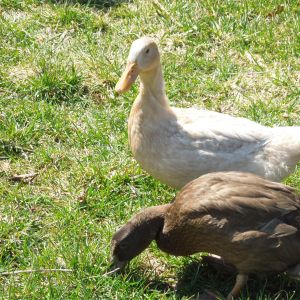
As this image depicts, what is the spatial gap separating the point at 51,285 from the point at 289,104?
262 centimetres

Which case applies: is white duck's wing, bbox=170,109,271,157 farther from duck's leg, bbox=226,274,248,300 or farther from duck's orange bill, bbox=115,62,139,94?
duck's leg, bbox=226,274,248,300

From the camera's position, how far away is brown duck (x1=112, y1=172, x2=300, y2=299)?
4246 mm

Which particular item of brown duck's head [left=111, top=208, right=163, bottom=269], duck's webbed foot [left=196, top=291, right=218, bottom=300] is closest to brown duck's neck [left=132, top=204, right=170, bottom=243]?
brown duck's head [left=111, top=208, right=163, bottom=269]

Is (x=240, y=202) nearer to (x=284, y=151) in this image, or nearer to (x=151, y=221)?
(x=151, y=221)

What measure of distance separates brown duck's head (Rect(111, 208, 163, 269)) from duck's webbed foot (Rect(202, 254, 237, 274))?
35cm

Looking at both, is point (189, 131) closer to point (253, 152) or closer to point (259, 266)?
point (253, 152)

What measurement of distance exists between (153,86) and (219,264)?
4.23ft

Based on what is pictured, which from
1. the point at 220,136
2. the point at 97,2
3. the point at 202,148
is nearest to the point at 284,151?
the point at 220,136

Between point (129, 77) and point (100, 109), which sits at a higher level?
point (129, 77)

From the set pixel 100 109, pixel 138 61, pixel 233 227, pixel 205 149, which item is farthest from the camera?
pixel 100 109

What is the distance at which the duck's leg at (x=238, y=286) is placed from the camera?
436 cm

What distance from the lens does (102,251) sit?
182 inches

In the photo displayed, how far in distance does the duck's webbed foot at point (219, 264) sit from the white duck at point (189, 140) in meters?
0.54

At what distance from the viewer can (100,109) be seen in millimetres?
6051
